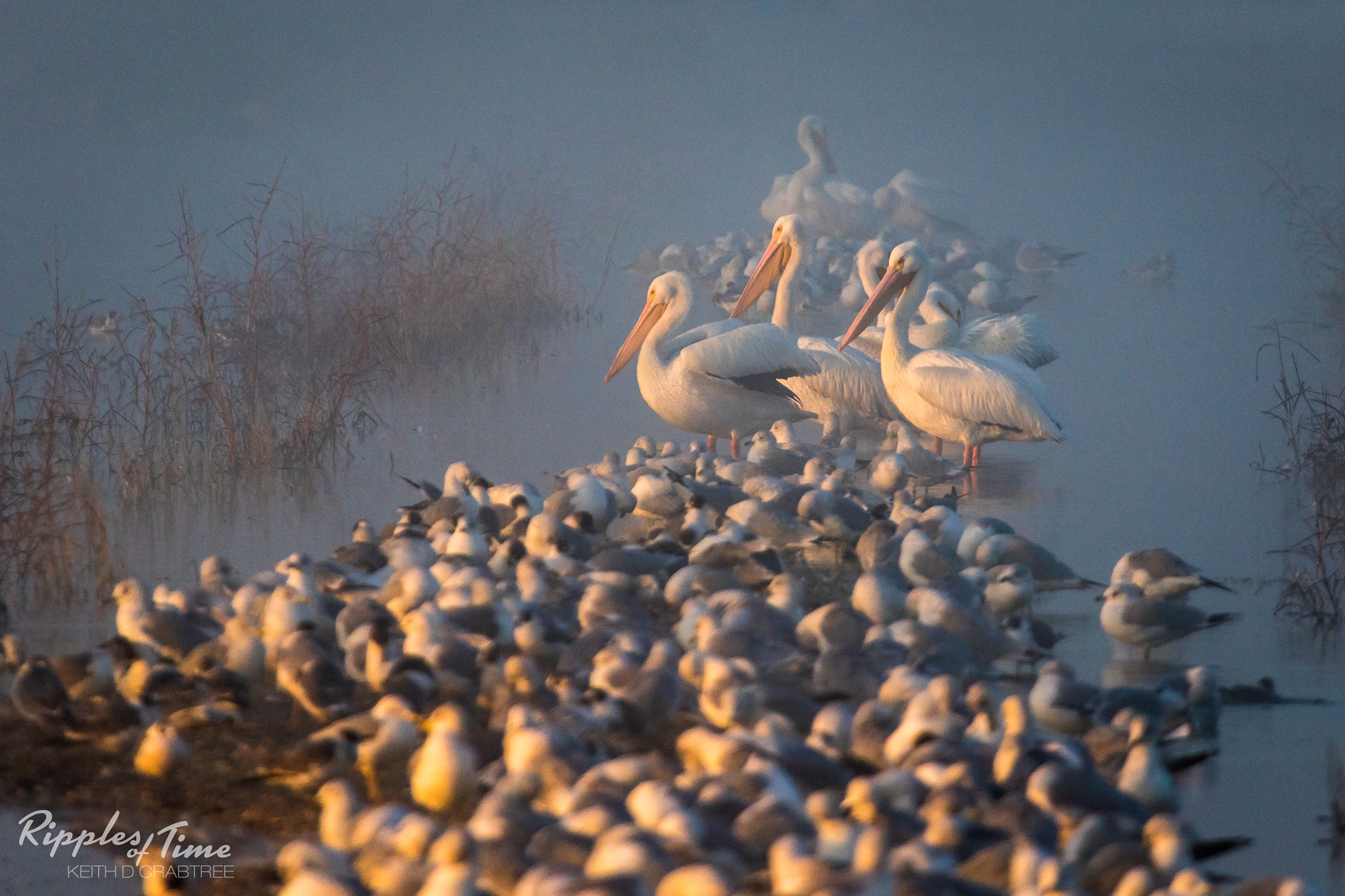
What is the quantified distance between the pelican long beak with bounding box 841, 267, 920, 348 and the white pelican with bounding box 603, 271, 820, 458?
494 mm

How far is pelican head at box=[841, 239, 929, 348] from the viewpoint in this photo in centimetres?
801

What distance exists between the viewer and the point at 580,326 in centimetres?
1464

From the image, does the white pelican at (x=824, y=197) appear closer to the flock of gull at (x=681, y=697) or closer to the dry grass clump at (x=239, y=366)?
the dry grass clump at (x=239, y=366)

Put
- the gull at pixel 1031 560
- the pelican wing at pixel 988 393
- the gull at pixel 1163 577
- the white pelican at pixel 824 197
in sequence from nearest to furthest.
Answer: the gull at pixel 1163 577
the gull at pixel 1031 560
the pelican wing at pixel 988 393
the white pelican at pixel 824 197

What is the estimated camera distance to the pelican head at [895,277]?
801 centimetres

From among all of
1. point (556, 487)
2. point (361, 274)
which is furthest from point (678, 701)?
point (361, 274)

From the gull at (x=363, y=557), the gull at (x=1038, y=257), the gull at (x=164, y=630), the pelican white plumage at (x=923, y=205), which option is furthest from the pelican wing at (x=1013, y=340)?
the pelican white plumage at (x=923, y=205)

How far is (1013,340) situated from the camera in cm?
830

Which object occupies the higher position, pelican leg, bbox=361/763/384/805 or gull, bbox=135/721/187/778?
gull, bbox=135/721/187/778

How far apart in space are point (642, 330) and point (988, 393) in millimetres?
2301

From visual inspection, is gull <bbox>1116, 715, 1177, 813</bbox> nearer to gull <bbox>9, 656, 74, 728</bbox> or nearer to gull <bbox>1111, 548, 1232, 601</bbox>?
gull <bbox>1111, 548, 1232, 601</bbox>

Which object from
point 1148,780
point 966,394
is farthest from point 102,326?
point 1148,780

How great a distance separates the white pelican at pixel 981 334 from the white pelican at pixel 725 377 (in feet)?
2.85

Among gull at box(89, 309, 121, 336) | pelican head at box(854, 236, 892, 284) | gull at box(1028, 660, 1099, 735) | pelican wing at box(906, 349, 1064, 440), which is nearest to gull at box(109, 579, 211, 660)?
gull at box(1028, 660, 1099, 735)
